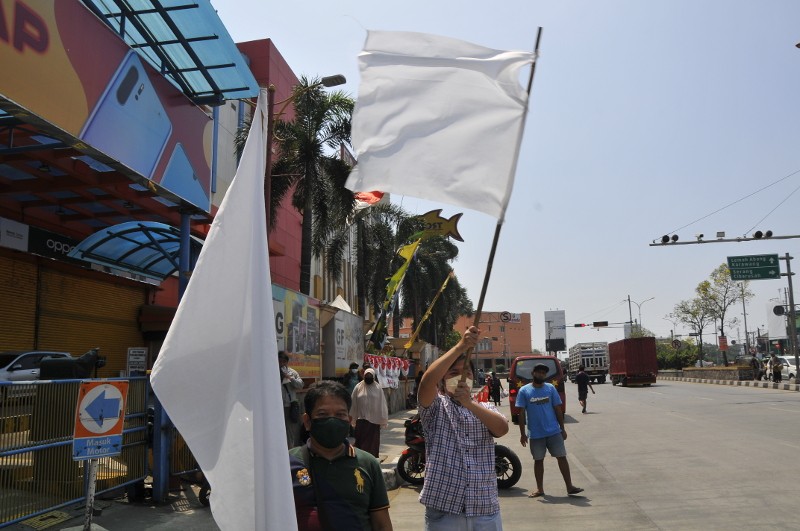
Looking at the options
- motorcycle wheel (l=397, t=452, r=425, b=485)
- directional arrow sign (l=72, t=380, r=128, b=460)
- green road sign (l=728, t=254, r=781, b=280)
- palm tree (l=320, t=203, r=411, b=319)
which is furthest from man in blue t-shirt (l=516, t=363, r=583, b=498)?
green road sign (l=728, t=254, r=781, b=280)

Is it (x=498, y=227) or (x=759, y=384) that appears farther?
(x=759, y=384)

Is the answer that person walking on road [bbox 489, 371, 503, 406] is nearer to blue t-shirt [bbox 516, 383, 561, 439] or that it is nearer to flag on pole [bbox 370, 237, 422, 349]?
flag on pole [bbox 370, 237, 422, 349]

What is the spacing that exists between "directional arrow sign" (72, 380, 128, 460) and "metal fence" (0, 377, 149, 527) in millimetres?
478

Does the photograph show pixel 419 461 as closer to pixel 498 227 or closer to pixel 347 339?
pixel 498 227

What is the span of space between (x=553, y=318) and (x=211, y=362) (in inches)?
4037

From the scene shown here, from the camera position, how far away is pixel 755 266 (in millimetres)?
33531

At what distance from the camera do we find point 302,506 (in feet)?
9.39

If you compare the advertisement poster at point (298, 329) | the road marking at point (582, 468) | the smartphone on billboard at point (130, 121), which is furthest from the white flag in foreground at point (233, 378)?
the advertisement poster at point (298, 329)

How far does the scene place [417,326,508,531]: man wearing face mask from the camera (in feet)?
12.3

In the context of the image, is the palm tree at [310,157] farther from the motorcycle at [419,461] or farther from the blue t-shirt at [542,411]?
the blue t-shirt at [542,411]

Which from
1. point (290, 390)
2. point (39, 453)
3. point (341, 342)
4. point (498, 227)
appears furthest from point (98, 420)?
point (341, 342)


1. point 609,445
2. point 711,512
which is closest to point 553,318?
point 609,445

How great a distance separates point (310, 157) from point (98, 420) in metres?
17.4

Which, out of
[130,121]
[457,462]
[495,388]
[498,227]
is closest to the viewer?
[498,227]
